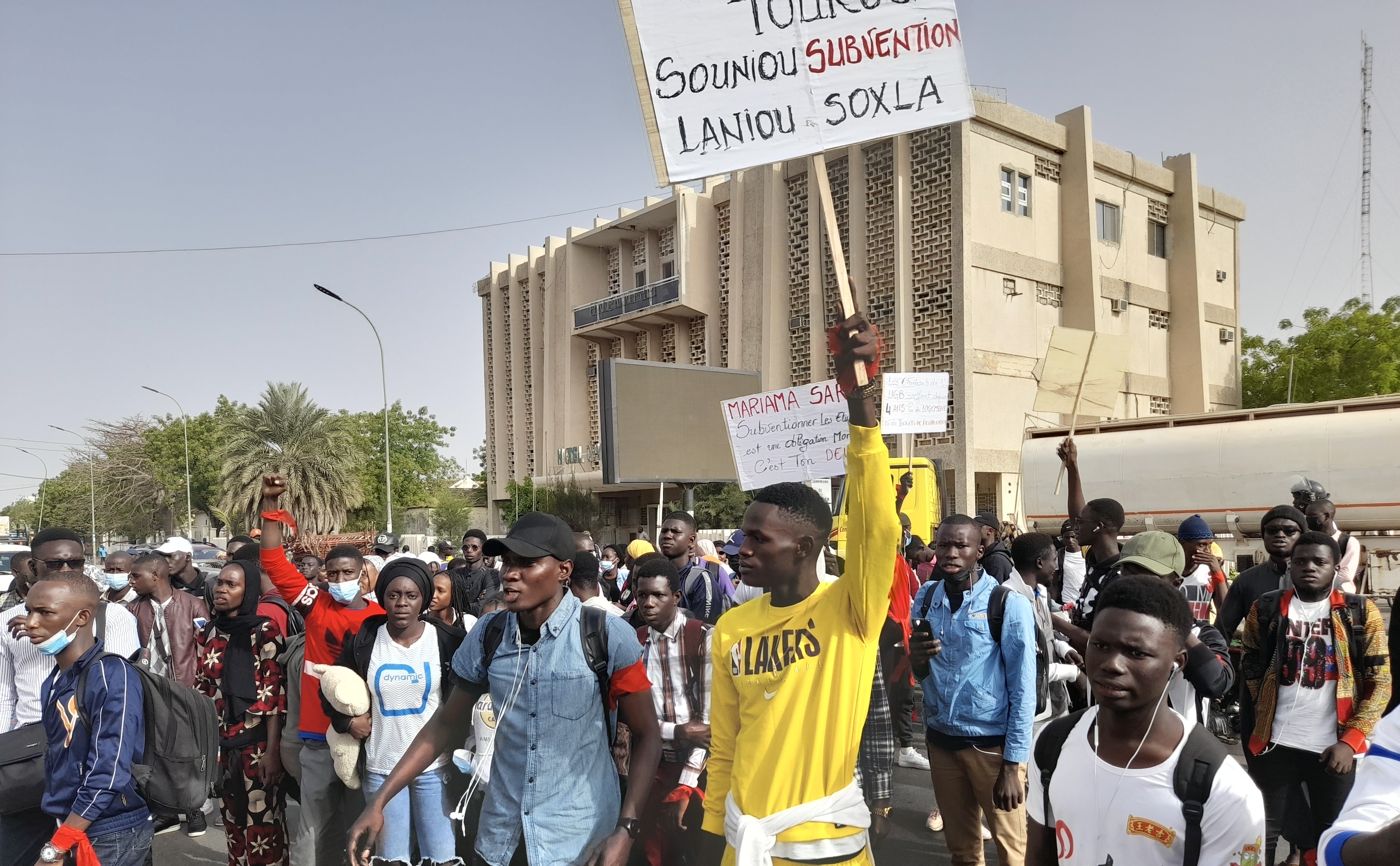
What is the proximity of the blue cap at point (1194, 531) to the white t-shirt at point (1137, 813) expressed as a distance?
361 centimetres

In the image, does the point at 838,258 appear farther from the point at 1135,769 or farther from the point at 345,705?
the point at 345,705

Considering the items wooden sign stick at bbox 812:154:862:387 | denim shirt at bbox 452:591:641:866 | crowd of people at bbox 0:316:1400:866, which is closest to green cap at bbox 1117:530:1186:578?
crowd of people at bbox 0:316:1400:866

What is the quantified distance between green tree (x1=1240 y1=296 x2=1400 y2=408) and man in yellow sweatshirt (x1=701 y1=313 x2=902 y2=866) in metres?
27.5

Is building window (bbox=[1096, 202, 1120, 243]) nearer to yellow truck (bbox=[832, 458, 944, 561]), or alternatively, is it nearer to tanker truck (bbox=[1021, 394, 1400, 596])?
tanker truck (bbox=[1021, 394, 1400, 596])

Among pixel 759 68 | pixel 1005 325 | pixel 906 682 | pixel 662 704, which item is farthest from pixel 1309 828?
pixel 1005 325

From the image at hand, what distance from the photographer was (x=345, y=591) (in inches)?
189

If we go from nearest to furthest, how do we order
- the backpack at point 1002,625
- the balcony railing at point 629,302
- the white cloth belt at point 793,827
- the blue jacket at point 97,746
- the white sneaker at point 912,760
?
1. the white cloth belt at point 793,827
2. the blue jacket at point 97,746
3. the backpack at point 1002,625
4. the white sneaker at point 912,760
5. the balcony railing at point 629,302

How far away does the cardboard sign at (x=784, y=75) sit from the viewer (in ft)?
11.4

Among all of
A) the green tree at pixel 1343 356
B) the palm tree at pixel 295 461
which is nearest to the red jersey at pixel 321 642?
the green tree at pixel 1343 356

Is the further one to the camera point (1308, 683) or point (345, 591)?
point (345, 591)

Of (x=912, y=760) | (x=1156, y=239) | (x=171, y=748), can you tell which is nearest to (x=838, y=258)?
(x=171, y=748)

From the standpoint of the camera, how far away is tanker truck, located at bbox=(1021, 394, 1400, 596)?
1459 centimetres

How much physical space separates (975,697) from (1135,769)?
6.83ft

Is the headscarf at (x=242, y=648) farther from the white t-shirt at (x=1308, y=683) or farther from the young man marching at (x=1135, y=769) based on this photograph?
the white t-shirt at (x=1308, y=683)
